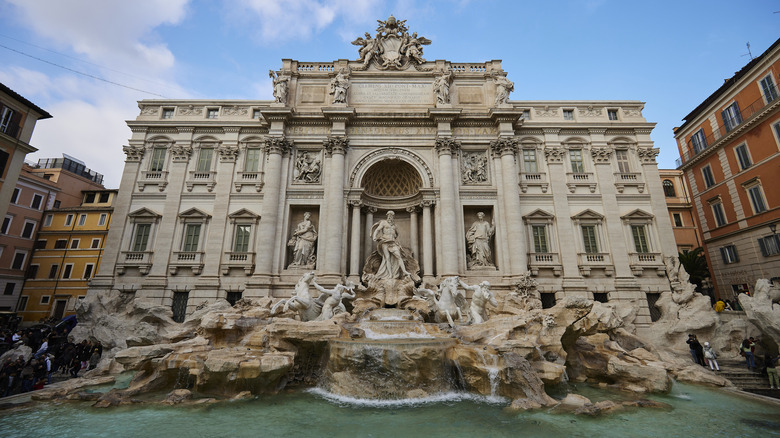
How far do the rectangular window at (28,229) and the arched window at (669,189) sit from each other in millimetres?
56587

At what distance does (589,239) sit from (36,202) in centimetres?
4208

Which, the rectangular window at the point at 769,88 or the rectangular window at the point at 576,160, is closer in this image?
the rectangular window at the point at 769,88

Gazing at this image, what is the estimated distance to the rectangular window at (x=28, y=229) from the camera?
26.3 metres

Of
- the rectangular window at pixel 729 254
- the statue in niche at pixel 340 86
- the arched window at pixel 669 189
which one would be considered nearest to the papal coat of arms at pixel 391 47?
the statue in niche at pixel 340 86

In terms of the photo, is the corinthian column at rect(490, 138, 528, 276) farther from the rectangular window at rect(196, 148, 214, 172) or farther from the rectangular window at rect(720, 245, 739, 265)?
the rectangular window at rect(196, 148, 214, 172)

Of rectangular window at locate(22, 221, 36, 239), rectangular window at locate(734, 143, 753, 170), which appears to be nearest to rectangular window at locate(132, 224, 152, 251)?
rectangular window at locate(22, 221, 36, 239)

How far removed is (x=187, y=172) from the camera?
19922 millimetres

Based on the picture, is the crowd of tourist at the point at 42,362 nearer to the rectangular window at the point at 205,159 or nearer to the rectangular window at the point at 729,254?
the rectangular window at the point at 205,159

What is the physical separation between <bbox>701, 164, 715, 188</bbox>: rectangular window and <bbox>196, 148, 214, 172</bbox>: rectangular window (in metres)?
33.0

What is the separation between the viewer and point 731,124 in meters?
20.4

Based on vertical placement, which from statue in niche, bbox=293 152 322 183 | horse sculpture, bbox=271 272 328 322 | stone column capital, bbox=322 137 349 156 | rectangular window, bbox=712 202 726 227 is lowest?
horse sculpture, bbox=271 272 328 322

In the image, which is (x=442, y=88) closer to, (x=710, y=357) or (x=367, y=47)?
(x=367, y=47)

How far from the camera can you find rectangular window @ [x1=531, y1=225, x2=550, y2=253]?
1884 centimetres

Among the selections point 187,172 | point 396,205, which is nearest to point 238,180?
point 187,172
